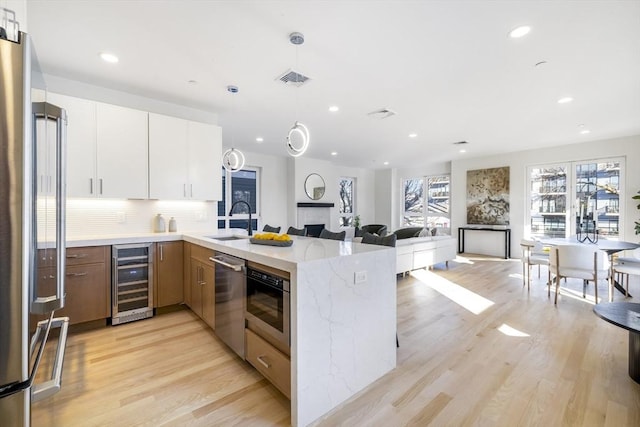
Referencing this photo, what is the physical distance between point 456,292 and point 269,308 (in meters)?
3.42

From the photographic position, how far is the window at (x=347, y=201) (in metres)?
9.88

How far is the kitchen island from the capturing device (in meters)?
1.63

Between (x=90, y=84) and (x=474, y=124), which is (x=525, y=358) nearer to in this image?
(x=474, y=124)

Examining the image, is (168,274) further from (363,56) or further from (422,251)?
(422,251)

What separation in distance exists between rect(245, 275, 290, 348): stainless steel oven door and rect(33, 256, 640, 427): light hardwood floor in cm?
47

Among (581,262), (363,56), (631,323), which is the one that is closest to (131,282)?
Result: (363,56)

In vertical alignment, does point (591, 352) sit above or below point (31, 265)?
below

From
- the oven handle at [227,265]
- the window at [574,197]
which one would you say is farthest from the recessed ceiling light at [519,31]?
the window at [574,197]

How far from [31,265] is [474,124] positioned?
5.65 meters

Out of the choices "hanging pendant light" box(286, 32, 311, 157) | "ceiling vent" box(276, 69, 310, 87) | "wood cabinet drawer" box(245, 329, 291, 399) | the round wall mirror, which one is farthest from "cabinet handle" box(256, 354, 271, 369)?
the round wall mirror

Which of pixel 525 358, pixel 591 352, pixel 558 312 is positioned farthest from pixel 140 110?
pixel 558 312

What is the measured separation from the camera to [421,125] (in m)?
4.97

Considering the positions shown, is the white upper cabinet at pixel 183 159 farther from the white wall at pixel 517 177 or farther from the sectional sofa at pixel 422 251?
the white wall at pixel 517 177

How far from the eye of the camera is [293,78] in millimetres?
3104
